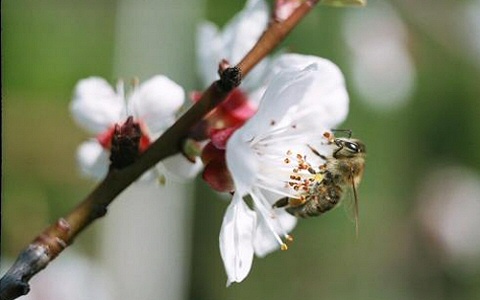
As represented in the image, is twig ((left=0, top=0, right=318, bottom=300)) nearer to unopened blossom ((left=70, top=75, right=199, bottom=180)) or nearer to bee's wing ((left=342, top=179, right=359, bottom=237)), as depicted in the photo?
unopened blossom ((left=70, top=75, right=199, bottom=180))

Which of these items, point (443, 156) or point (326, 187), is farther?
point (443, 156)

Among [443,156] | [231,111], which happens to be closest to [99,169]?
[231,111]

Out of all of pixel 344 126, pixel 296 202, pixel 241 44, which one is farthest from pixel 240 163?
pixel 344 126

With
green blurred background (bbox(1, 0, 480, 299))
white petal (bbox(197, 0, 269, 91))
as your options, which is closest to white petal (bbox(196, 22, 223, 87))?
white petal (bbox(197, 0, 269, 91))

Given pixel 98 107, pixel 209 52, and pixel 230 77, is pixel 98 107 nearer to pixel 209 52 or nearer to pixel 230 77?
pixel 209 52

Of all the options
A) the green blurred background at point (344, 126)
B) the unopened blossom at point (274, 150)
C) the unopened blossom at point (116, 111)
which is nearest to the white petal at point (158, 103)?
the unopened blossom at point (116, 111)

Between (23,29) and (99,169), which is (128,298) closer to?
(23,29)
